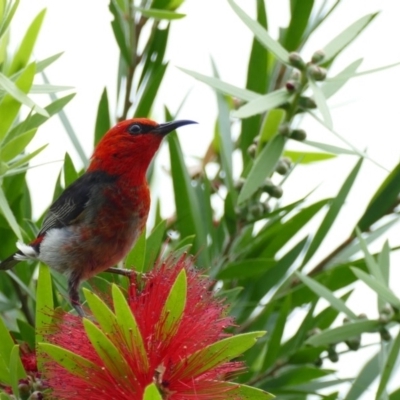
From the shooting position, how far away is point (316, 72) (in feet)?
6.77

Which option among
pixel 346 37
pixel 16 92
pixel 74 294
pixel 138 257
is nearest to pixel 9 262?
pixel 74 294

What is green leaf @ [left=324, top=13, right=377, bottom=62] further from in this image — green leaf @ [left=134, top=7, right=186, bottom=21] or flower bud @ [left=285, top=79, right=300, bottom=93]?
green leaf @ [left=134, top=7, right=186, bottom=21]

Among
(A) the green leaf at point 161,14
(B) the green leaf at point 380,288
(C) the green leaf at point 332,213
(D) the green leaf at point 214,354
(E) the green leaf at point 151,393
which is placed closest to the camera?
(E) the green leaf at point 151,393

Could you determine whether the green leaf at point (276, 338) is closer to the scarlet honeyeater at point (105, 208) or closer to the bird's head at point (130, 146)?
the scarlet honeyeater at point (105, 208)

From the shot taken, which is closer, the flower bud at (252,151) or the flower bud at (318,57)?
the flower bud at (318,57)

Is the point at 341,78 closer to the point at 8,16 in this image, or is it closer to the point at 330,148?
the point at 330,148

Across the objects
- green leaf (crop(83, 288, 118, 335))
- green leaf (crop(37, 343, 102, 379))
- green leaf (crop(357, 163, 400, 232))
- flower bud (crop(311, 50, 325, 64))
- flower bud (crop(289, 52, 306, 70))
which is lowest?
green leaf (crop(37, 343, 102, 379))

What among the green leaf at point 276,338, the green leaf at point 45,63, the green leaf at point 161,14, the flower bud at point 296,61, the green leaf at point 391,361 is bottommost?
the green leaf at point 276,338

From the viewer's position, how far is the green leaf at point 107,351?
1.58 m

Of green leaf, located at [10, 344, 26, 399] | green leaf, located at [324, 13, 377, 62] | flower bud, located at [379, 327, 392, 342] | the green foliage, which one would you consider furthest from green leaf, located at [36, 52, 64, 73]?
flower bud, located at [379, 327, 392, 342]

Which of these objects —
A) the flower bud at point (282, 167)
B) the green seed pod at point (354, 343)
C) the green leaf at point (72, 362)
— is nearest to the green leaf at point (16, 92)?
the green leaf at point (72, 362)

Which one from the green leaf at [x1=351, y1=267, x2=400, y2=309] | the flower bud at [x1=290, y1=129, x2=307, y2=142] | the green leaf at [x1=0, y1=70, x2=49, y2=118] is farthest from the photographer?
the flower bud at [x1=290, y1=129, x2=307, y2=142]

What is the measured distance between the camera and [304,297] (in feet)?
7.95

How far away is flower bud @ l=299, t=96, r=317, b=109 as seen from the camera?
2.12 meters
